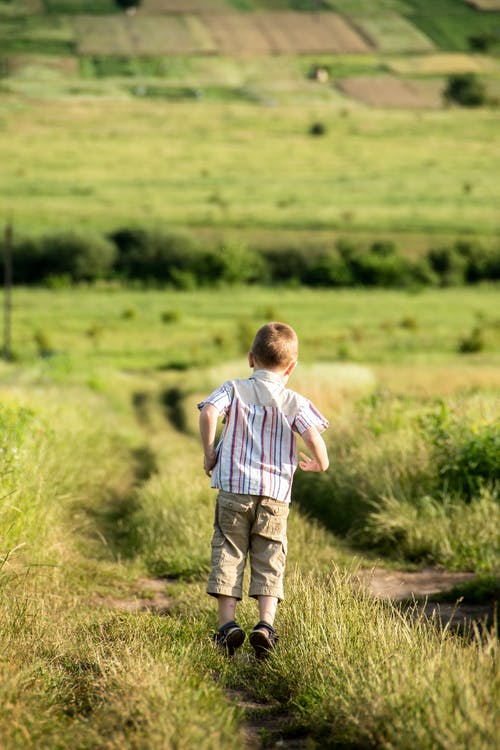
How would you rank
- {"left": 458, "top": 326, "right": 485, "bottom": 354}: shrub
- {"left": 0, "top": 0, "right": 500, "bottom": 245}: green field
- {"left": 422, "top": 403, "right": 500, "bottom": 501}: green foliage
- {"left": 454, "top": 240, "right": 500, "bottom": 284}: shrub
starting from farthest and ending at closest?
1. {"left": 0, "top": 0, "right": 500, "bottom": 245}: green field
2. {"left": 454, "top": 240, "right": 500, "bottom": 284}: shrub
3. {"left": 458, "top": 326, "right": 485, "bottom": 354}: shrub
4. {"left": 422, "top": 403, "right": 500, "bottom": 501}: green foliage

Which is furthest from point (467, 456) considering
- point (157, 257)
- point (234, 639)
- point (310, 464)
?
point (157, 257)

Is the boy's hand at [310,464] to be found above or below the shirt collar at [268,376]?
below

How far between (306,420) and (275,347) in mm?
398

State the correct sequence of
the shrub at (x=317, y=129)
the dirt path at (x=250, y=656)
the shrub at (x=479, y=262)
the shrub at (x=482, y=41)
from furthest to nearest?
the shrub at (x=482, y=41) → the shrub at (x=317, y=129) → the shrub at (x=479, y=262) → the dirt path at (x=250, y=656)

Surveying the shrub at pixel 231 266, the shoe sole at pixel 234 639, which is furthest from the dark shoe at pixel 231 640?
the shrub at pixel 231 266

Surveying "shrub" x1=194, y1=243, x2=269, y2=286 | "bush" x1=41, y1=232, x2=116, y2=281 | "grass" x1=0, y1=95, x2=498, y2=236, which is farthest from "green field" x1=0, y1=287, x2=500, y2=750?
"grass" x1=0, y1=95, x2=498, y2=236

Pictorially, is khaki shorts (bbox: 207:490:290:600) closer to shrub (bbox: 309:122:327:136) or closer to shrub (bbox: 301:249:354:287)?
shrub (bbox: 301:249:354:287)

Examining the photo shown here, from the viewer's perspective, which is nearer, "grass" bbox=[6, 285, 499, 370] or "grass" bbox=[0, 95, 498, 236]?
"grass" bbox=[6, 285, 499, 370]

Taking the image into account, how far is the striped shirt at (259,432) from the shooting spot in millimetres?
5641

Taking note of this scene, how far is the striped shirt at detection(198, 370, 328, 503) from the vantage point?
222 inches

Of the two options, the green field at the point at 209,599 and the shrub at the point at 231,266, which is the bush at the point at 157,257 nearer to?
the shrub at the point at 231,266

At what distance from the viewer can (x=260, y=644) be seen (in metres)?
5.32

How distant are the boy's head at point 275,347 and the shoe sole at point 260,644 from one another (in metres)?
1.34

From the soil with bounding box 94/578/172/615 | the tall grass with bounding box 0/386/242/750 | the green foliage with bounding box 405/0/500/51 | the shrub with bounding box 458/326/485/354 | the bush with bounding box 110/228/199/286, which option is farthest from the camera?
the green foliage with bounding box 405/0/500/51
